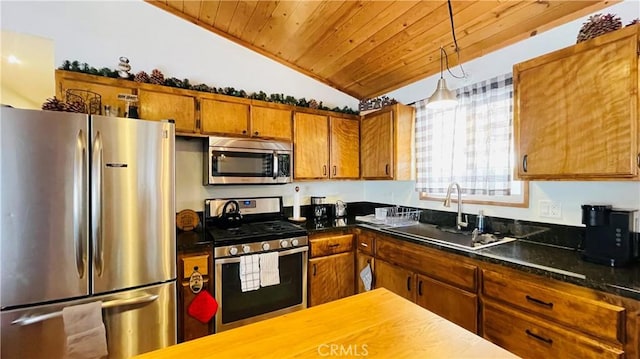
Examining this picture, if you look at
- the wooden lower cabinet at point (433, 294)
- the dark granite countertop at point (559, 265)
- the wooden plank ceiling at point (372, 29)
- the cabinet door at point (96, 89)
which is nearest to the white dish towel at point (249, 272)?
the wooden lower cabinet at point (433, 294)

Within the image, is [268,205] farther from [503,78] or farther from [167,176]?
[503,78]

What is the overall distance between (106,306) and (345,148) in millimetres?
2364

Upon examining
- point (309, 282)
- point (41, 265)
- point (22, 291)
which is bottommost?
point (309, 282)

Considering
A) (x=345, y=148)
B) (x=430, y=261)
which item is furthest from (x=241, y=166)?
(x=430, y=261)

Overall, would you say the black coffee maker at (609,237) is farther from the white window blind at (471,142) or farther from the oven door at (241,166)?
the oven door at (241,166)

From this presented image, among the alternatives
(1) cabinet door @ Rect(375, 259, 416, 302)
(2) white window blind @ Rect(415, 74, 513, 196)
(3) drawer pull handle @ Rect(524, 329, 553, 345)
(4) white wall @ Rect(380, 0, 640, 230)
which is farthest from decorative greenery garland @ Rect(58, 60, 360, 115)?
(3) drawer pull handle @ Rect(524, 329, 553, 345)

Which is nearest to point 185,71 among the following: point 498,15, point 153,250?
point 153,250

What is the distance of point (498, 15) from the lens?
1902 millimetres

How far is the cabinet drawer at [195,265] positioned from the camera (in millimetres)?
2008

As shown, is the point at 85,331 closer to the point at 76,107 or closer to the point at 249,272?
the point at 249,272

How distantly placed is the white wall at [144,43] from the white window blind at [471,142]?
1495 mm

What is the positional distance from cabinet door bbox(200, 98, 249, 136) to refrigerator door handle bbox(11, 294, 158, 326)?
129cm

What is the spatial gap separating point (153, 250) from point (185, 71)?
1626 mm

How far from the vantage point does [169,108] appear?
2.27 m
